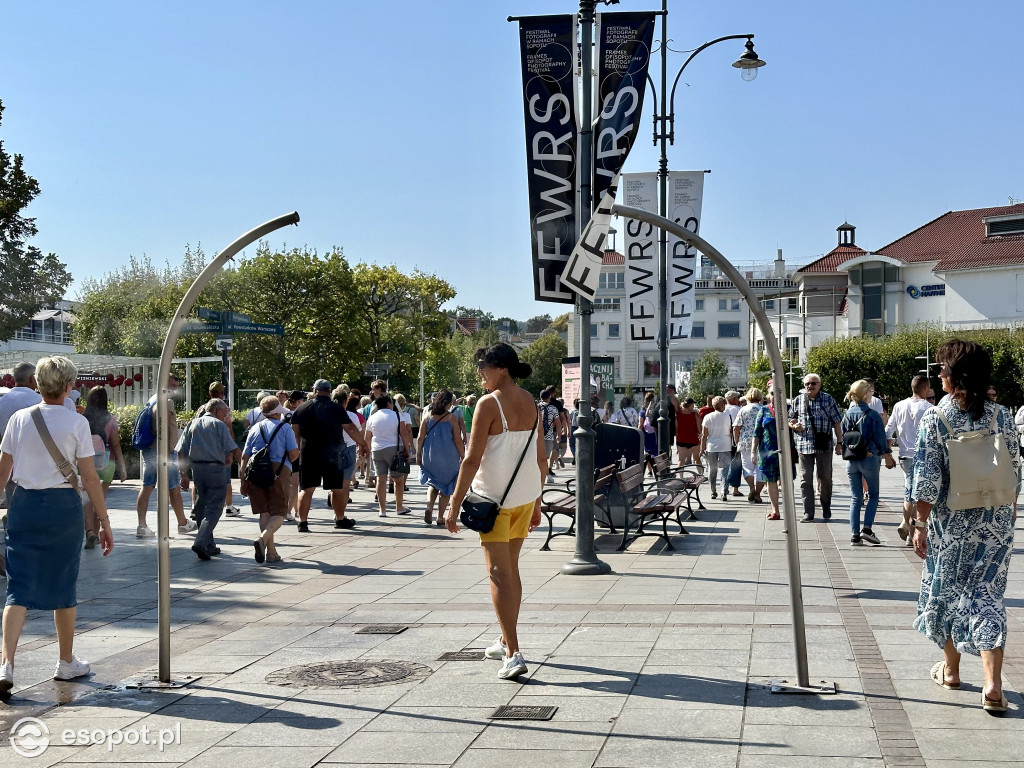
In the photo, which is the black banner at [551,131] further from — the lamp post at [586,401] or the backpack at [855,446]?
the backpack at [855,446]

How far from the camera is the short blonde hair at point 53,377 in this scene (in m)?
6.53

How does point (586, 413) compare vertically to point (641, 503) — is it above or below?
above

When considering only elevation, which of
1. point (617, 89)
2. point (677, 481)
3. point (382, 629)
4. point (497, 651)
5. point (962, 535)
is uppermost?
point (617, 89)

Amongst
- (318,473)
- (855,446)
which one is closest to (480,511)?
(855,446)

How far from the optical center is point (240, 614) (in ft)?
29.2

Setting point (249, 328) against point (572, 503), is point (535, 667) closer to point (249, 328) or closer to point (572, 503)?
point (572, 503)

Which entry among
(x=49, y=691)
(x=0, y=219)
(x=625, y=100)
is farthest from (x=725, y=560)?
(x=0, y=219)

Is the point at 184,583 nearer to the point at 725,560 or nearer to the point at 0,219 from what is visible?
the point at 725,560

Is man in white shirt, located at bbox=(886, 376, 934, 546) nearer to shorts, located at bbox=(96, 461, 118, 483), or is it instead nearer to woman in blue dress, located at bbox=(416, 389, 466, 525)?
woman in blue dress, located at bbox=(416, 389, 466, 525)

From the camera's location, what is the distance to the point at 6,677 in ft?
20.4

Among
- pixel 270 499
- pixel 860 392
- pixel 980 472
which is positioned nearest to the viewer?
pixel 980 472

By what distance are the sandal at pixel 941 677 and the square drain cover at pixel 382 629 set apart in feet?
11.4

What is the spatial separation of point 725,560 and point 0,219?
23205mm

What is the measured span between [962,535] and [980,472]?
337 mm
